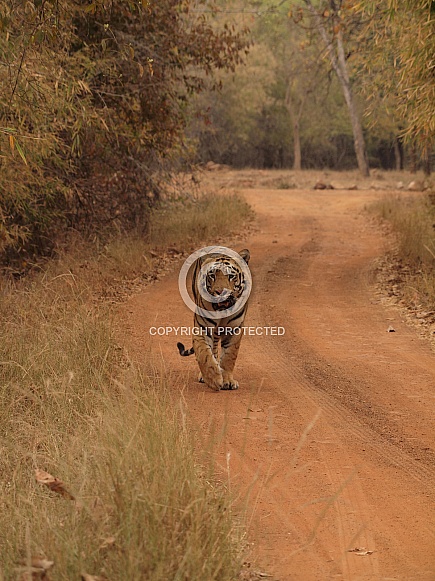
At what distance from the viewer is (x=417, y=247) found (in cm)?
1393

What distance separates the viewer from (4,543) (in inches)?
164

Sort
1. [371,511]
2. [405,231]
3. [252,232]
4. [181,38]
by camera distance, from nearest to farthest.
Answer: [371,511] < [181,38] < [405,231] < [252,232]

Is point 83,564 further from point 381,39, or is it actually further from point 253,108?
point 253,108

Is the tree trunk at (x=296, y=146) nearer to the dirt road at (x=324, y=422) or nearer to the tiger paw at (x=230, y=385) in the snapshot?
the dirt road at (x=324, y=422)

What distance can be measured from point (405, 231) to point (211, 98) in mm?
21329

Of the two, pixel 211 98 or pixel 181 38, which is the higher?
pixel 211 98

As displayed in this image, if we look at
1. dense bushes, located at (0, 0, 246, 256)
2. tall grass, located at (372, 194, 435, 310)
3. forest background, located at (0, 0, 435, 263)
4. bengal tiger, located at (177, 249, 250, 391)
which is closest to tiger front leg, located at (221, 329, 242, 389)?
bengal tiger, located at (177, 249, 250, 391)

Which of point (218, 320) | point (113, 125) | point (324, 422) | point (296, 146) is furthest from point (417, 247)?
point (296, 146)

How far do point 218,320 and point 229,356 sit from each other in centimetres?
33

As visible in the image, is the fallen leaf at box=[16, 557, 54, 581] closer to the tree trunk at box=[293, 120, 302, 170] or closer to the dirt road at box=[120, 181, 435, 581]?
the dirt road at box=[120, 181, 435, 581]

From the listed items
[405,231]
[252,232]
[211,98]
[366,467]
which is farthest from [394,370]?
[211,98]

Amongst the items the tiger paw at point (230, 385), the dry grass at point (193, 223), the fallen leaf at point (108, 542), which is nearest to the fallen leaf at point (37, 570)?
the fallen leaf at point (108, 542)

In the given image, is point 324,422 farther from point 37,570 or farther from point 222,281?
point 37,570

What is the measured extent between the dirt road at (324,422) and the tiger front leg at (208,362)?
0.11m
